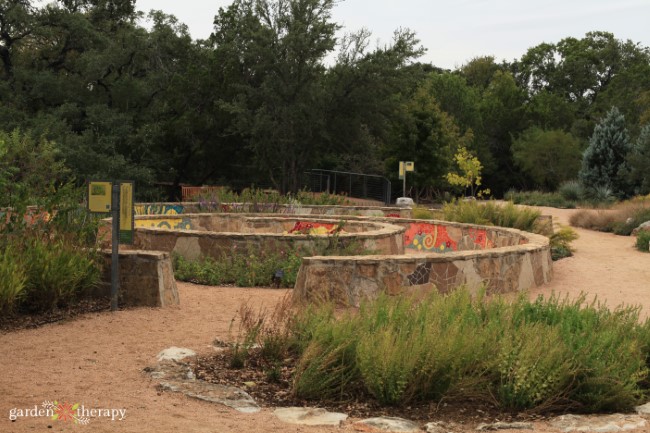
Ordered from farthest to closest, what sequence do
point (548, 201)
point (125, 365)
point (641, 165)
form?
point (641, 165) < point (548, 201) < point (125, 365)

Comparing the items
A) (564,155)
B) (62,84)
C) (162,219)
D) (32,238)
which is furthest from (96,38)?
(564,155)

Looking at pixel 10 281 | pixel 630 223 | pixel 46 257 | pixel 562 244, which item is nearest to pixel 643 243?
pixel 562 244

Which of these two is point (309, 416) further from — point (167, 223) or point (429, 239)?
point (429, 239)

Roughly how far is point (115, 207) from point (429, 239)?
9516 millimetres

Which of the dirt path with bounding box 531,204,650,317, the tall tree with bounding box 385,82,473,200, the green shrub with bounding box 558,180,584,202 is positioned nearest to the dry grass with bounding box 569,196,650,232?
the dirt path with bounding box 531,204,650,317

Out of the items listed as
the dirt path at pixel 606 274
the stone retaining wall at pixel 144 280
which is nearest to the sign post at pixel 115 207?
the stone retaining wall at pixel 144 280

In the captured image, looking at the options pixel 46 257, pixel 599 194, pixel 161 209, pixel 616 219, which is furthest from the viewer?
pixel 599 194

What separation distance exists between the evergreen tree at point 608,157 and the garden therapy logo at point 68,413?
32981mm

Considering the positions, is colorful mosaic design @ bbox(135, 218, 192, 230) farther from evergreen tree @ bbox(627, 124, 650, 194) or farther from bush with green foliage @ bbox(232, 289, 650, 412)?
evergreen tree @ bbox(627, 124, 650, 194)

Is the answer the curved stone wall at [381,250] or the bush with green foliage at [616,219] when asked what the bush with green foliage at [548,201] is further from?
the curved stone wall at [381,250]

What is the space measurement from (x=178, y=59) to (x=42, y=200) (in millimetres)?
28607

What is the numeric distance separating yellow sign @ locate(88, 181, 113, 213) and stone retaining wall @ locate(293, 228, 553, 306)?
2.24 meters

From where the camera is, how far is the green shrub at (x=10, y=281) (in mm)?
7078

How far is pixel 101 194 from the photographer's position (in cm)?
793
